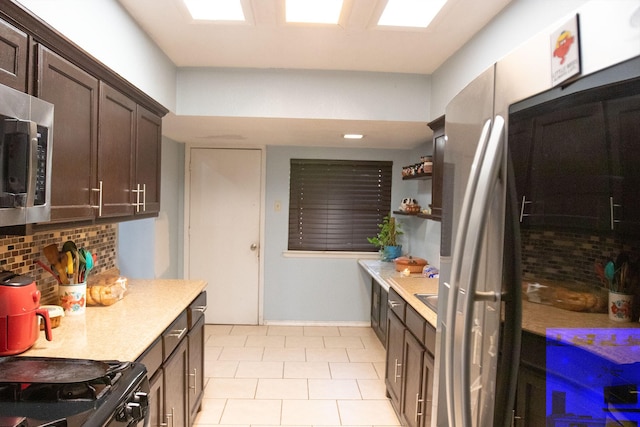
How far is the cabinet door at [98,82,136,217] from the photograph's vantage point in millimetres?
1793

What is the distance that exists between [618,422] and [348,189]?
390cm

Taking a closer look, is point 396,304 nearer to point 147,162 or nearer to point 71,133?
point 147,162

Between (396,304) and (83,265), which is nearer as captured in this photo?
(83,265)

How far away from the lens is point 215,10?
1.98m

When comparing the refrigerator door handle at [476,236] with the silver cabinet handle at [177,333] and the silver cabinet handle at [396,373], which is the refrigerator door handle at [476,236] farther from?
the silver cabinet handle at [396,373]

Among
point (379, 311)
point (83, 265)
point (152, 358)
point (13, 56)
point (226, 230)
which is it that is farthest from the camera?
point (226, 230)

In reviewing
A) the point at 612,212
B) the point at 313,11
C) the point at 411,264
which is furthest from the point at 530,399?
the point at 411,264

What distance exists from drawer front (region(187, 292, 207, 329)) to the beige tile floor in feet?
2.35

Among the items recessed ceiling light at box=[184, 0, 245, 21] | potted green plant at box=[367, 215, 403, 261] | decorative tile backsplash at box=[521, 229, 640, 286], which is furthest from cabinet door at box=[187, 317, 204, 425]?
potted green plant at box=[367, 215, 403, 261]

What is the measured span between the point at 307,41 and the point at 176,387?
204 cm

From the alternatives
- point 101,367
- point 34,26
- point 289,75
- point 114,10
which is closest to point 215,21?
point 114,10

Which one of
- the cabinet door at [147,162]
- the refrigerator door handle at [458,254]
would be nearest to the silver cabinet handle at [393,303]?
the cabinet door at [147,162]

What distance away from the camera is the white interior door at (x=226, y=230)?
4.29m

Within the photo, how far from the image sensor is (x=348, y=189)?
174 inches
